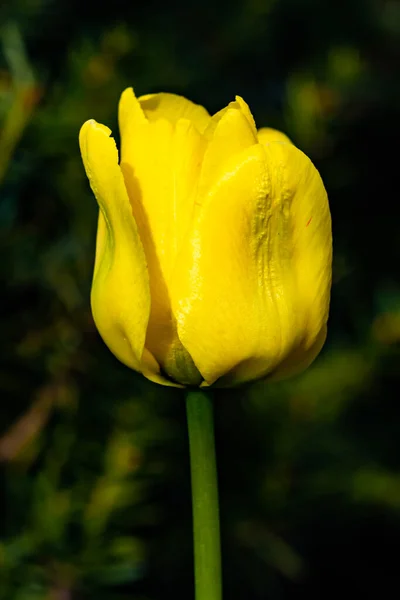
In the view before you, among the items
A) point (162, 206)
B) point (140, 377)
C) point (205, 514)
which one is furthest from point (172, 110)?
point (140, 377)

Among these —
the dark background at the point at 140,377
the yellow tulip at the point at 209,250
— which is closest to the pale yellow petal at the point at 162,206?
the yellow tulip at the point at 209,250

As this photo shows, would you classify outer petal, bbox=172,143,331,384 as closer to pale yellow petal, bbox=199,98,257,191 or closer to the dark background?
pale yellow petal, bbox=199,98,257,191

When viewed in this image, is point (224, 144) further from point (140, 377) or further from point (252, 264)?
point (140, 377)

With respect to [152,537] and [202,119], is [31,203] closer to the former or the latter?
[152,537]

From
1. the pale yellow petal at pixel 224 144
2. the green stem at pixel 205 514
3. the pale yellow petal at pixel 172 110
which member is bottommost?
the green stem at pixel 205 514

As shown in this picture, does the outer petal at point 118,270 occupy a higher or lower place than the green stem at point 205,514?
higher

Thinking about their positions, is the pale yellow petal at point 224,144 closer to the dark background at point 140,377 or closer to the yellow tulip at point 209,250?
the yellow tulip at point 209,250
